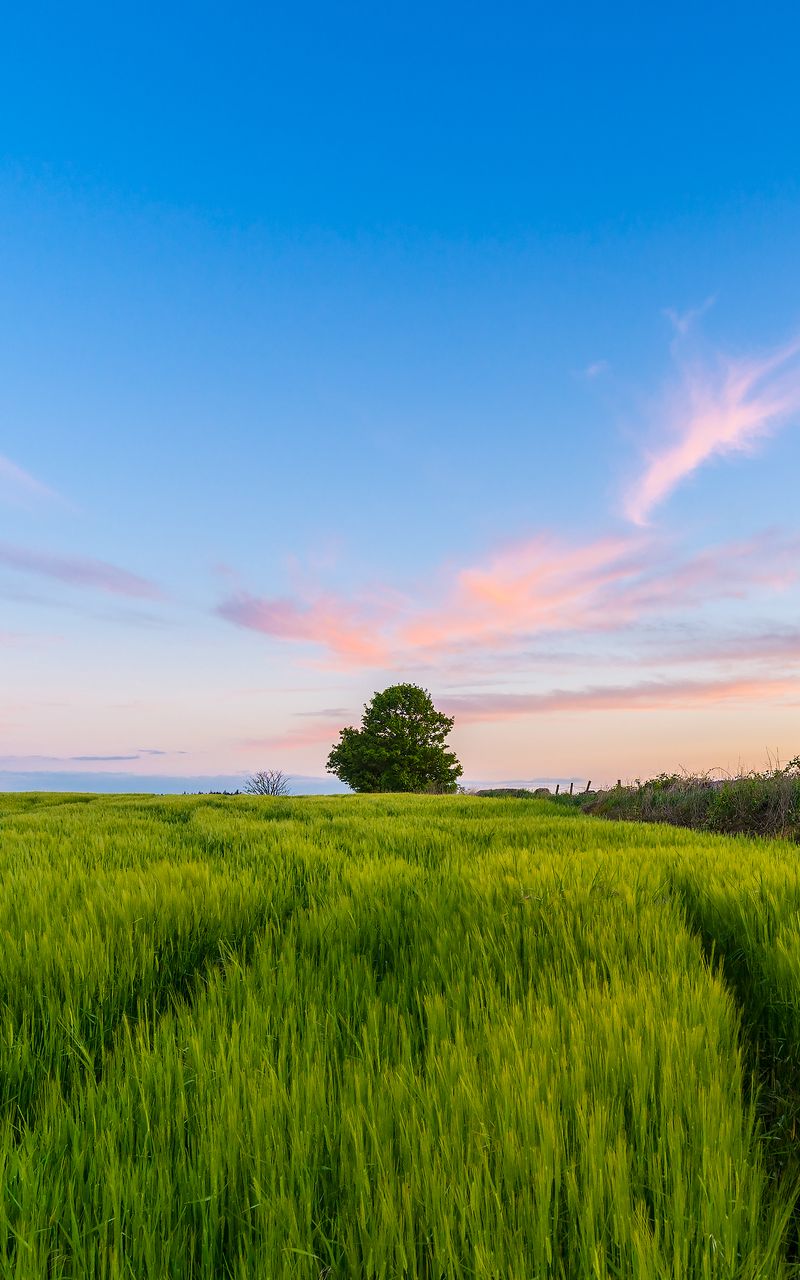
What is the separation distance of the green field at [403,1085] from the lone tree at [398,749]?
50.8 meters

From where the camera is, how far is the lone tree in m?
53.7

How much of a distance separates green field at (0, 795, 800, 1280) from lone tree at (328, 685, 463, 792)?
167 ft

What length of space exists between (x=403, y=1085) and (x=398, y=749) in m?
53.4

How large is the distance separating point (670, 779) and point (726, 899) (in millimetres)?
18524

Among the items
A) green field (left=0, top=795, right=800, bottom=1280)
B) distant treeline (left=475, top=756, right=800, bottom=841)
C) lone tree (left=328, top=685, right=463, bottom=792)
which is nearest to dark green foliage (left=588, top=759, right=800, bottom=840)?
distant treeline (left=475, top=756, right=800, bottom=841)

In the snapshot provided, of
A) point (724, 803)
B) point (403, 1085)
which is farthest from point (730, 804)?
point (403, 1085)

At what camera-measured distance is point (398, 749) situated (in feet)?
178

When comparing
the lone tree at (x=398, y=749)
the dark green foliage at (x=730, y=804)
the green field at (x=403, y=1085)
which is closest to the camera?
the green field at (x=403, y=1085)

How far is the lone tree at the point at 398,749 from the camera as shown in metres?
53.7

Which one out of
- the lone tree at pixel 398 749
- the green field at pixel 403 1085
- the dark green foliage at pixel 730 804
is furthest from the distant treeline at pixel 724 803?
the lone tree at pixel 398 749

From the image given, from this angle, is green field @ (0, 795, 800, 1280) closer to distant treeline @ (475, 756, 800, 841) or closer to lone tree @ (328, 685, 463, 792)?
distant treeline @ (475, 756, 800, 841)

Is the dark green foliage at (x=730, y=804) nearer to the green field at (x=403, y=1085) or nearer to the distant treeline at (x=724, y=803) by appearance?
the distant treeline at (x=724, y=803)

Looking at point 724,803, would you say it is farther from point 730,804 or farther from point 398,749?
point 398,749

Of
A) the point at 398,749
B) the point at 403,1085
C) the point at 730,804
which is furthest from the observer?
the point at 398,749
